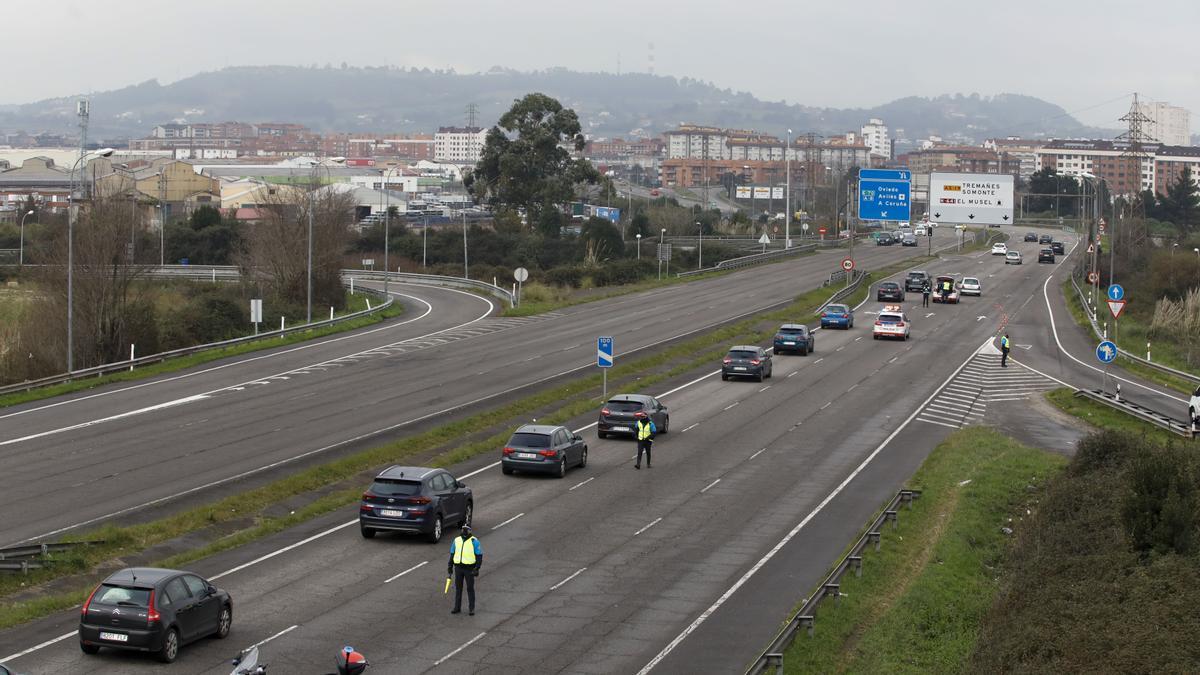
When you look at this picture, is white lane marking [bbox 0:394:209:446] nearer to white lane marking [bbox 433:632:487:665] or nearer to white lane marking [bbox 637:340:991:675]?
white lane marking [bbox 637:340:991:675]

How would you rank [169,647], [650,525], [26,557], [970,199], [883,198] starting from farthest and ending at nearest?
1. [970,199]
2. [883,198]
3. [650,525]
4. [26,557]
5. [169,647]

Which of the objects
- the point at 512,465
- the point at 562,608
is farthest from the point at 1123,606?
the point at 512,465

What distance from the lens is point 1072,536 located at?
2558 cm

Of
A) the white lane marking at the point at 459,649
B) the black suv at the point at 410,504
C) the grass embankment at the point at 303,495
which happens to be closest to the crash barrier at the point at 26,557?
the grass embankment at the point at 303,495

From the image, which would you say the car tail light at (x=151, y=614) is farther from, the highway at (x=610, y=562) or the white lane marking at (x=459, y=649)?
the white lane marking at (x=459, y=649)

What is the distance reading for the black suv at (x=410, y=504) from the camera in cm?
2619

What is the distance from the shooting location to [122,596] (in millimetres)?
18422

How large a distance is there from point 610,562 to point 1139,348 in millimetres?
47056

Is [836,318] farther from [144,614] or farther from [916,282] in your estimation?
[144,614]

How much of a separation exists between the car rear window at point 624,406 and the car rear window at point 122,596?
2231 centimetres

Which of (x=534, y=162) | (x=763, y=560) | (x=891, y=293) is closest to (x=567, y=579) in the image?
(x=763, y=560)

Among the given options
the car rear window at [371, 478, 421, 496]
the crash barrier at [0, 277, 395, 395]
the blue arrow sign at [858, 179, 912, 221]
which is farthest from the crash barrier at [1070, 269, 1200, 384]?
the car rear window at [371, 478, 421, 496]

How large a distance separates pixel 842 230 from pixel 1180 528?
5491 inches

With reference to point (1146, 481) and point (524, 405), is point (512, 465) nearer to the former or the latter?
point (524, 405)
